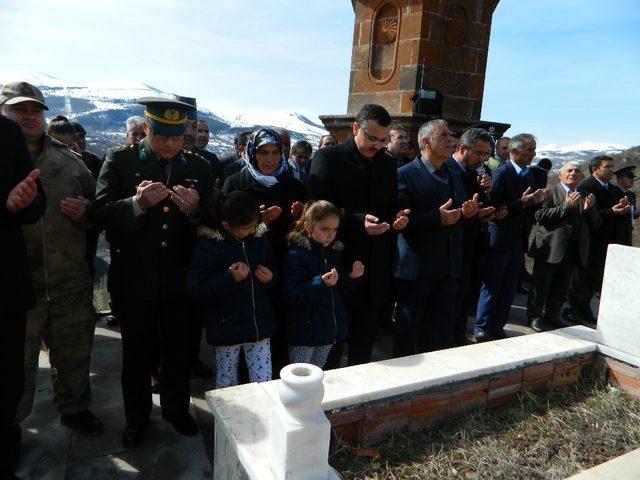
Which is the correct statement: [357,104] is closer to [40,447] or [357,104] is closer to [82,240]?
[82,240]

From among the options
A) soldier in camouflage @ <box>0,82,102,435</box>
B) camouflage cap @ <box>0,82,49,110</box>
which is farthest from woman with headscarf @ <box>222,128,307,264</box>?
camouflage cap @ <box>0,82,49,110</box>

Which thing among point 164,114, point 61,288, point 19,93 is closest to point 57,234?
point 61,288

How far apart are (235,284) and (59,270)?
976 millimetres

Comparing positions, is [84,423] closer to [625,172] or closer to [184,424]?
[184,424]

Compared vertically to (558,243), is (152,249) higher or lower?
higher

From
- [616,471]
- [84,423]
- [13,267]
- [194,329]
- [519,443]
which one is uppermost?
[13,267]

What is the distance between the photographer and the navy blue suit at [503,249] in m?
4.52

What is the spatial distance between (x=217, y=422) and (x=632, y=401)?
2428 mm

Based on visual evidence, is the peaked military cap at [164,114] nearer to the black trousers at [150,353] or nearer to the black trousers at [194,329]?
the black trousers at [150,353]

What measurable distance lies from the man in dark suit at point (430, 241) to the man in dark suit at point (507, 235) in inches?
41.8

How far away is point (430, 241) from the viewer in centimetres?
347

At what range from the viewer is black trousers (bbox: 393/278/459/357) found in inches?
139

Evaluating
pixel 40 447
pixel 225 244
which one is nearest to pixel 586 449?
pixel 225 244

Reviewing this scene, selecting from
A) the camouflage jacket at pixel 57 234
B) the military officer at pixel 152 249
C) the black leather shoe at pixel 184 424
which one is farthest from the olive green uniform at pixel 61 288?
the black leather shoe at pixel 184 424
